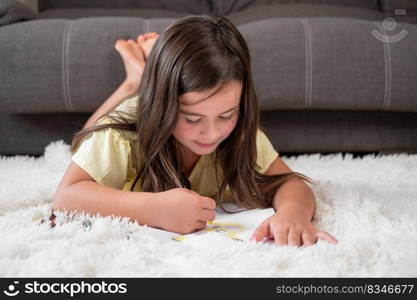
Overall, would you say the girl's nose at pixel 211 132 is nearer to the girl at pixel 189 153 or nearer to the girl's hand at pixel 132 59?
the girl at pixel 189 153

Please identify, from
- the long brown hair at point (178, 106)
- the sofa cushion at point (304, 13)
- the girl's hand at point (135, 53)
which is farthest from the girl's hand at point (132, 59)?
the sofa cushion at point (304, 13)

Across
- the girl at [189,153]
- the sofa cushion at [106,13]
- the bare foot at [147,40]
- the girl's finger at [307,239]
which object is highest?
the sofa cushion at [106,13]

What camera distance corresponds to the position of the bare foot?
152 cm

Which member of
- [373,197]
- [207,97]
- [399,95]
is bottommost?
[373,197]

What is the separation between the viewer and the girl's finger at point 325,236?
80 centimetres

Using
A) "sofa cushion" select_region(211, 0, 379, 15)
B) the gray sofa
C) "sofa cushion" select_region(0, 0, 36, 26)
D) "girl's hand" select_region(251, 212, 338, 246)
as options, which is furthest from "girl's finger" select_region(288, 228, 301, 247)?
"sofa cushion" select_region(211, 0, 379, 15)

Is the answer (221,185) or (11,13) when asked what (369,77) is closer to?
(221,185)

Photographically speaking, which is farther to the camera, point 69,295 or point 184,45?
point 184,45

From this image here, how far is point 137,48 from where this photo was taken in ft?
5.01

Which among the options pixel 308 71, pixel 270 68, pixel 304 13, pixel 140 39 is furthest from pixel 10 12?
pixel 304 13

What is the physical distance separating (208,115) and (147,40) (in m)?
0.73

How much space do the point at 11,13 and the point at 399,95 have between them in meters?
1.18

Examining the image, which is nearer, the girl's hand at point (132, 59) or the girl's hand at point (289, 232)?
the girl's hand at point (289, 232)

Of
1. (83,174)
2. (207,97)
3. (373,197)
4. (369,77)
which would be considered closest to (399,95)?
(369,77)
